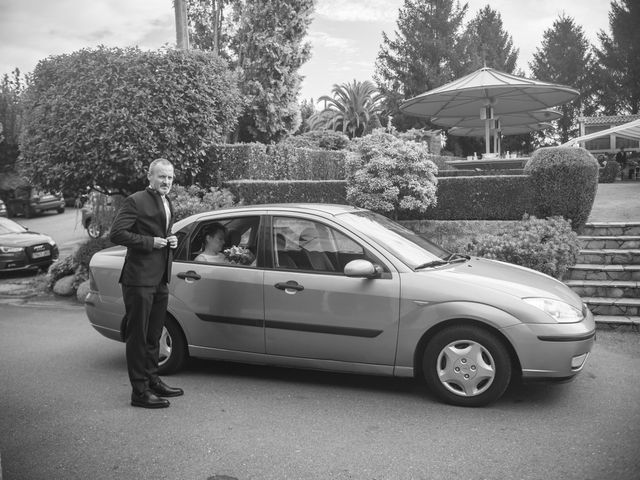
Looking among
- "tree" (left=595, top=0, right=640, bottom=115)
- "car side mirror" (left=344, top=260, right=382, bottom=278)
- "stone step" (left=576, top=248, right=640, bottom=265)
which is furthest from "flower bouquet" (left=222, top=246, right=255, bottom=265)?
"tree" (left=595, top=0, right=640, bottom=115)

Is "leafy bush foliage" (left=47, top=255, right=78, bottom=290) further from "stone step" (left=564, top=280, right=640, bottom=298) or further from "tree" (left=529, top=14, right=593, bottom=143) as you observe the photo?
"tree" (left=529, top=14, right=593, bottom=143)

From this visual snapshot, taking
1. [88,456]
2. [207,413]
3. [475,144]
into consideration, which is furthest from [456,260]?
[475,144]

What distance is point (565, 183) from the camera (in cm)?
945

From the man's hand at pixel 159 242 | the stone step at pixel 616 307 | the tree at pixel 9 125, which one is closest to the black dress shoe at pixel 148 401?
the man's hand at pixel 159 242

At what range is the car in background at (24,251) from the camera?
13.0m

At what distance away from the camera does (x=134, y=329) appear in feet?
15.3

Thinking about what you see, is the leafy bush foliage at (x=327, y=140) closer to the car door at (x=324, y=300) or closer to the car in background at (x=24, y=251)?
the car in background at (x=24, y=251)

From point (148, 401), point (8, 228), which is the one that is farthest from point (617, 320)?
point (8, 228)

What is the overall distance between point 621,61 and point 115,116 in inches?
2122

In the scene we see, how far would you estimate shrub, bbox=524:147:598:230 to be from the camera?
9320 millimetres

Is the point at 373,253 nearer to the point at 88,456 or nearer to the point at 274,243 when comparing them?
the point at 274,243

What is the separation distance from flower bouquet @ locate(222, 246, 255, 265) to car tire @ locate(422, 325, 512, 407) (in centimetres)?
176

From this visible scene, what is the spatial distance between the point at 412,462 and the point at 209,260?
266 cm

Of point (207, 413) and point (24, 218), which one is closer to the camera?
point (207, 413)
